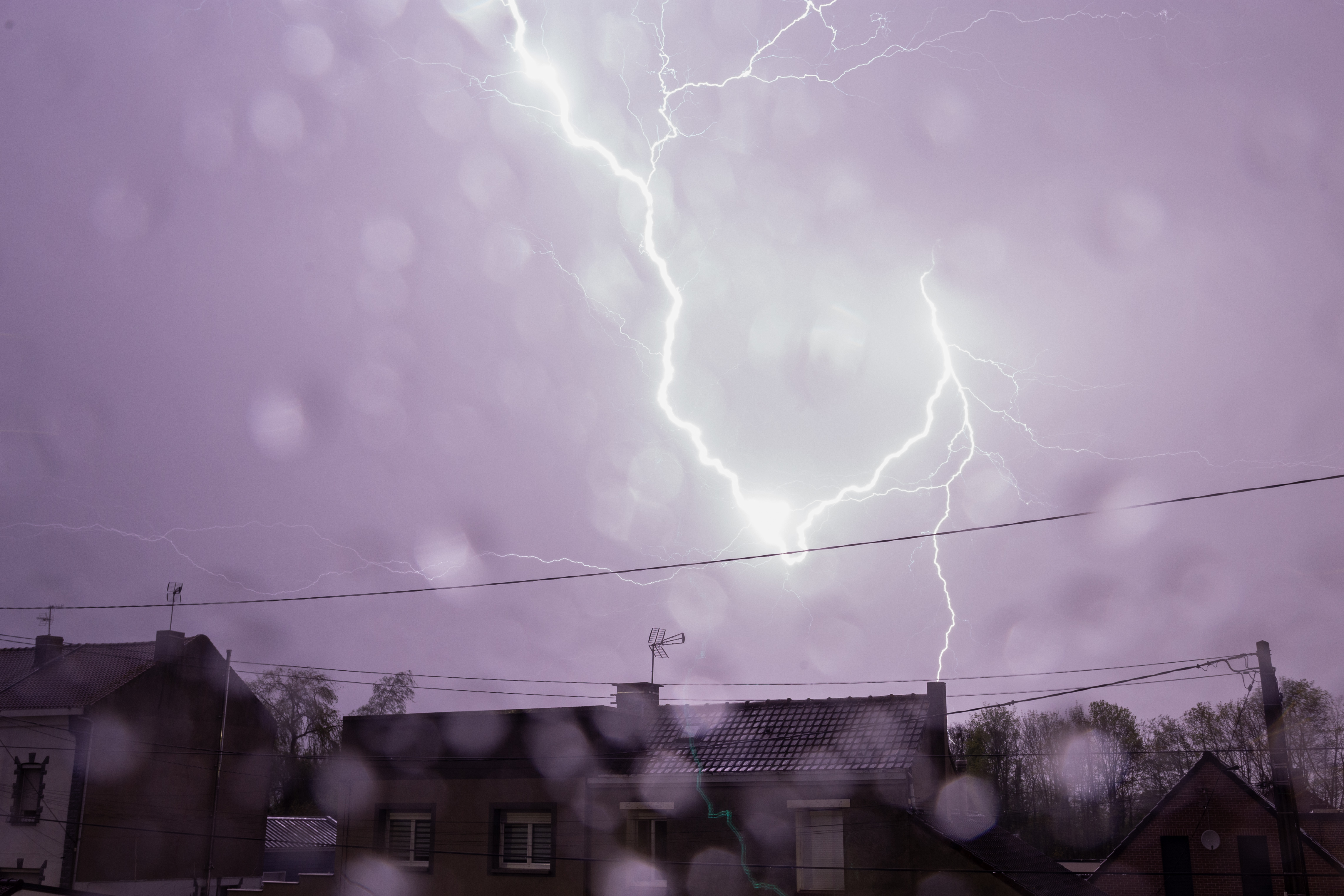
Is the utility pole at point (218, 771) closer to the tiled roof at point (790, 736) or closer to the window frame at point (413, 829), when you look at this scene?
the window frame at point (413, 829)

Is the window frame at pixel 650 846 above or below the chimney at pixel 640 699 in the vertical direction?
below

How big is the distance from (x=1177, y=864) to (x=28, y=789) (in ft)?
119

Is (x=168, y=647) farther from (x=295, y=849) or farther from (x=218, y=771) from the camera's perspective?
(x=295, y=849)

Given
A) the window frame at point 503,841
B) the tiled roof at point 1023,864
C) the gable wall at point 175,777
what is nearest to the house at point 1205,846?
the tiled roof at point 1023,864

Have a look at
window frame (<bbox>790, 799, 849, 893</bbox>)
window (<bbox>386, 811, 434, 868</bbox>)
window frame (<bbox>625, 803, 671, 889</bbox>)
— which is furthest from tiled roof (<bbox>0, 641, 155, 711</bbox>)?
window frame (<bbox>790, 799, 849, 893</bbox>)

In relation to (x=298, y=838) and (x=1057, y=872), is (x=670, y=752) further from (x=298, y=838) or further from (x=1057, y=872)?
(x=298, y=838)

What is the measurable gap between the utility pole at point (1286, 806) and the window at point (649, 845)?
11.6 metres

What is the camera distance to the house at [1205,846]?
110 feet

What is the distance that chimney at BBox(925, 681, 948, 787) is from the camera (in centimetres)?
2223

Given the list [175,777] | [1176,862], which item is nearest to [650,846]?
[175,777]

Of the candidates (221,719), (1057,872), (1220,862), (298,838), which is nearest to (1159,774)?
(1220,862)

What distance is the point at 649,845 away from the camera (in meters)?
22.8

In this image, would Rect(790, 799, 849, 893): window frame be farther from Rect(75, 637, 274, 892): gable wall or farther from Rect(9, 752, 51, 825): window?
Rect(9, 752, 51, 825): window

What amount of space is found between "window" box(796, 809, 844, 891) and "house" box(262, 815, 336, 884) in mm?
29040
